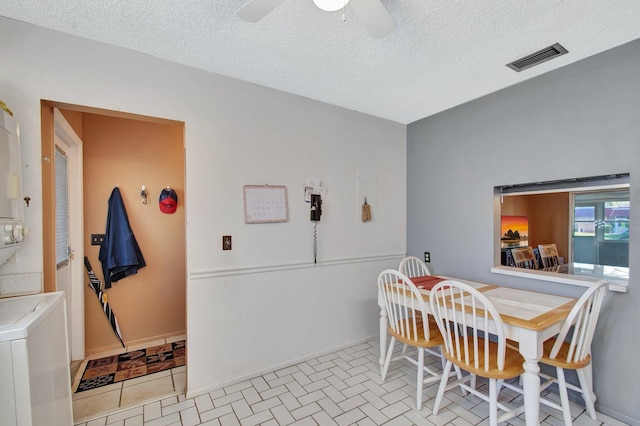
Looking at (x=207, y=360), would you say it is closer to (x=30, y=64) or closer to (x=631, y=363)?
(x=30, y=64)

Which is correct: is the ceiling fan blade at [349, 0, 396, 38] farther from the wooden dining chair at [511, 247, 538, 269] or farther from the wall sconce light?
the wall sconce light

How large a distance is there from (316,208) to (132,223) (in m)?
1.89

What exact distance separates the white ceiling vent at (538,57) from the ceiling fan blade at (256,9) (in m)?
1.80

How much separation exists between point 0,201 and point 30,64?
93 centimetres

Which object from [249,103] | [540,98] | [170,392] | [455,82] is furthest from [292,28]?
[170,392]

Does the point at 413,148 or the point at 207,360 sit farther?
the point at 413,148

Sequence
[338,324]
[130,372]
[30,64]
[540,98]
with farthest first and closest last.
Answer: [338,324] < [130,372] < [540,98] < [30,64]

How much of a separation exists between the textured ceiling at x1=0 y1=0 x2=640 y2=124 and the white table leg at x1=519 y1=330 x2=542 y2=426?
5.73ft

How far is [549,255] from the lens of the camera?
2955 mm

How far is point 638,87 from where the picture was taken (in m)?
1.88

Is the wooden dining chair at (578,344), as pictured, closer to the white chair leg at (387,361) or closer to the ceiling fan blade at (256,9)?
the white chair leg at (387,361)

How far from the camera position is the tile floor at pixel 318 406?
190 centimetres

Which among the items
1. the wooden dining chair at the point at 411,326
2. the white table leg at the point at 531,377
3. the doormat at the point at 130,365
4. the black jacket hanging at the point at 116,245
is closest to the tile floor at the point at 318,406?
the wooden dining chair at the point at 411,326

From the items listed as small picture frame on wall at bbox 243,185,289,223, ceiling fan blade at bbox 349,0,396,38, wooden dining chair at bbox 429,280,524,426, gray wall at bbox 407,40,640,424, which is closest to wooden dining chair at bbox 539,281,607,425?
wooden dining chair at bbox 429,280,524,426
